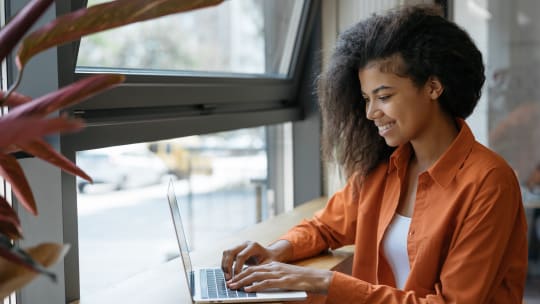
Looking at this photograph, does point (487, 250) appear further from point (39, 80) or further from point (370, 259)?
point (39, 80)

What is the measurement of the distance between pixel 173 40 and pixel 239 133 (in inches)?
29.5

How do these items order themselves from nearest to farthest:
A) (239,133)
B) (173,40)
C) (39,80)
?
(39,80) < (173,40) < (239,133)

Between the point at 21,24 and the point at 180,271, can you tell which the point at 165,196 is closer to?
the point at 180,271

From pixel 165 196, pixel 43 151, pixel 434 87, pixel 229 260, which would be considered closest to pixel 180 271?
pixel 229 260

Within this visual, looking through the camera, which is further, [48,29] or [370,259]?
[370,259]

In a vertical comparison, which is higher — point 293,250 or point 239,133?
point 239,133

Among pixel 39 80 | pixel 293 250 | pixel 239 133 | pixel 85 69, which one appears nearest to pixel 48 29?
pixel 39 80

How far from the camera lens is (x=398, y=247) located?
1.93m

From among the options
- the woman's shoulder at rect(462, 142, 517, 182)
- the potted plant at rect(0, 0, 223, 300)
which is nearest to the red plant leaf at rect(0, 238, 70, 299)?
the potted plant at rect(0, 0, 223, 300)

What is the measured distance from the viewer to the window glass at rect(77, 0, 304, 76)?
6.68 ft

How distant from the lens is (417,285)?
1.79 metres

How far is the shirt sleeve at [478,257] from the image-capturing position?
163 centimetres

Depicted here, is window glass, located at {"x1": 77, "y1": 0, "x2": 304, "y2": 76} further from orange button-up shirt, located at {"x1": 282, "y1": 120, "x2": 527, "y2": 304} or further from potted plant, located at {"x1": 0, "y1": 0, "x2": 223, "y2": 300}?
potted plant, located at {"x1": 0, "y1": 0, "x2": 223, "y2": 300}

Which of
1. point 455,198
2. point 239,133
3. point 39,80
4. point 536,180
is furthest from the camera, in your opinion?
point 536,180
